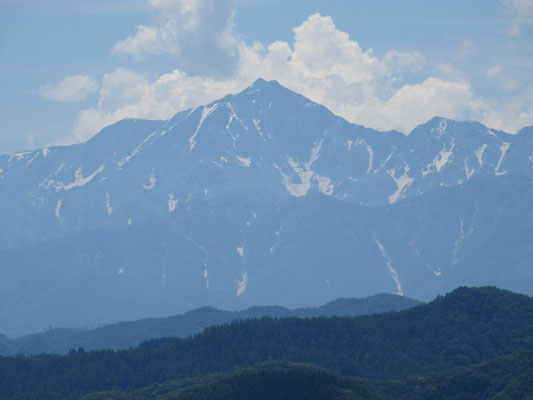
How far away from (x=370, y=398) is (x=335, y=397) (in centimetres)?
675

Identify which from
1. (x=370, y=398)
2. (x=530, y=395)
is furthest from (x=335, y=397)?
(x=530, y=395)

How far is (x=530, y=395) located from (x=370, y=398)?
30.3 meters

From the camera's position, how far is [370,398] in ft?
656

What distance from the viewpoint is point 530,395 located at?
7756 inches

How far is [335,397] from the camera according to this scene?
200 m

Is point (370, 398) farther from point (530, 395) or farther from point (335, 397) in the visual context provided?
point (530, 395)
